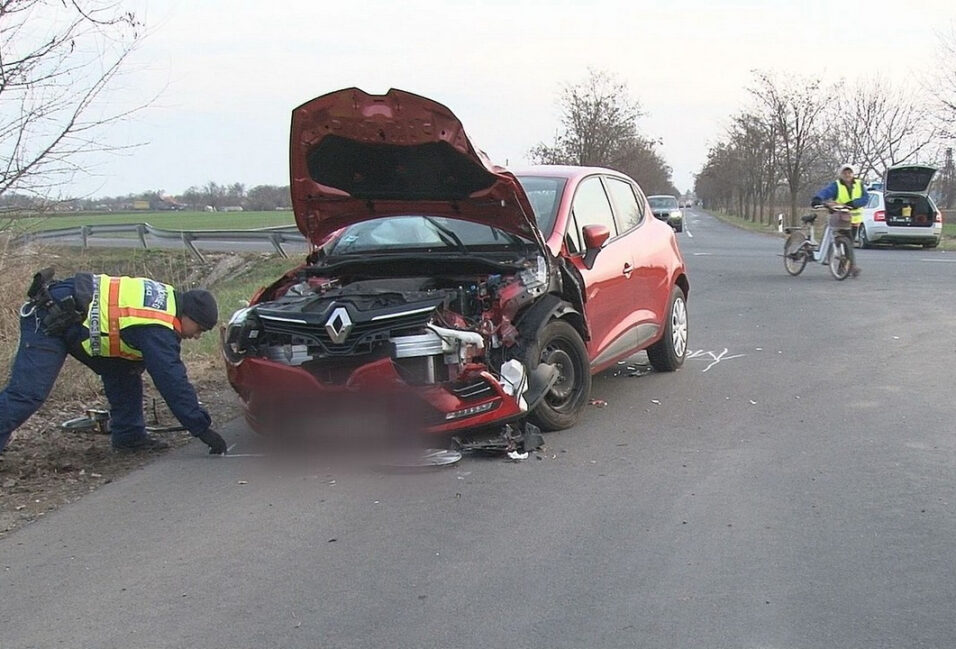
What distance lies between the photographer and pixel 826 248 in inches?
635

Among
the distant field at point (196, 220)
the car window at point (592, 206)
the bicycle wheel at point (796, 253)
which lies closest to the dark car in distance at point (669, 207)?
the distant field at point (196, 220)

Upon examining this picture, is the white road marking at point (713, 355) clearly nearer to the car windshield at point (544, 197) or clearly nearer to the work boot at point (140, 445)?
the car windshield at point (544, 197)

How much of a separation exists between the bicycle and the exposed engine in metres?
10.8

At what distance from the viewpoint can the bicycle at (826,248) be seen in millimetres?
15695

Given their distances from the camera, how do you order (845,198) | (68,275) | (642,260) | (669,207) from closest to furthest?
(642,260), (68,275), (845,198), (669,207)

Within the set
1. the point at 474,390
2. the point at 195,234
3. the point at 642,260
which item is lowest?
the point at 474,390

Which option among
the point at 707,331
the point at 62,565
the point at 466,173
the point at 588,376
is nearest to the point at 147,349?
the point at 62,565

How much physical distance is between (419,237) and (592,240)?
4.04 feet

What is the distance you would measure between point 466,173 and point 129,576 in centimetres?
315

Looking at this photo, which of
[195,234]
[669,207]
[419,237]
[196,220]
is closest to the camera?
[419,237]

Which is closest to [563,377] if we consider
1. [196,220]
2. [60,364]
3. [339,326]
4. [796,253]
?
[339,326]

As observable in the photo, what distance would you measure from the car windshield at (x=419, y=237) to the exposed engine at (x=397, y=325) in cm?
43

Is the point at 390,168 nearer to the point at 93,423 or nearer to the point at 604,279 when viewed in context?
the point at 604,279

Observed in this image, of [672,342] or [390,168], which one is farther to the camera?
[672,342]
